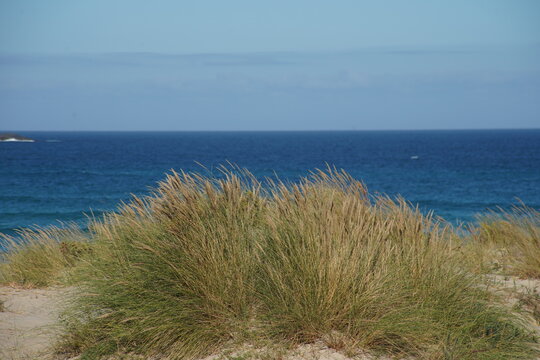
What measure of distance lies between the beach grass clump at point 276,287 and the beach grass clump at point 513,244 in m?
3.09

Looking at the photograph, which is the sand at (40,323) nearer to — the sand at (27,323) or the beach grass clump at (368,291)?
the sand at (27,323)

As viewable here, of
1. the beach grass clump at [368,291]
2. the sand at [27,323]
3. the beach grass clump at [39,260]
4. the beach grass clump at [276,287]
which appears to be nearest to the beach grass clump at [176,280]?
the beach grass clump at [276,287]

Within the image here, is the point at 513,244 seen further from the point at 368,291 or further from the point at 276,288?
the point at 276,288

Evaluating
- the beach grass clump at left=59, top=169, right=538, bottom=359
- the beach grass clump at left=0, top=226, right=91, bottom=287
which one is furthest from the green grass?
the beach grass clump at left=0, top=226, right=91, bottom=287

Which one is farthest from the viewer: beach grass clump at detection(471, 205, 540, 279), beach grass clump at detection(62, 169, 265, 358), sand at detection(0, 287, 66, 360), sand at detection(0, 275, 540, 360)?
beach grass clump at detection(471, 205, 540, 279)

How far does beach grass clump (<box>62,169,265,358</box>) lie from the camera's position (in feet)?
17.4

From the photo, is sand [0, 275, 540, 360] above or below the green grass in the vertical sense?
below

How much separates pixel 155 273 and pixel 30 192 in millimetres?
30902

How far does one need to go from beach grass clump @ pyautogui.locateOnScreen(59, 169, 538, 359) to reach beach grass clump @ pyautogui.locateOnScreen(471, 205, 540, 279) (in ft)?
10.1

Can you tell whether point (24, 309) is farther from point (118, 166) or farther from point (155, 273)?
point (118, 166)

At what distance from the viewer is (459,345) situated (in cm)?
519

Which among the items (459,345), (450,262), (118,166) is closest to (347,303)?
(459,345)

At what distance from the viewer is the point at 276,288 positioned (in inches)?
212

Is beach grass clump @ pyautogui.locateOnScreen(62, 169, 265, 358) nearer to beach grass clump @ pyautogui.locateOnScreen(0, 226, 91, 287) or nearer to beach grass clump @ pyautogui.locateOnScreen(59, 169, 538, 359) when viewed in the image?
beach grass clump @ pyautogui.locateOnScreen(59, 169, 538, 359)
